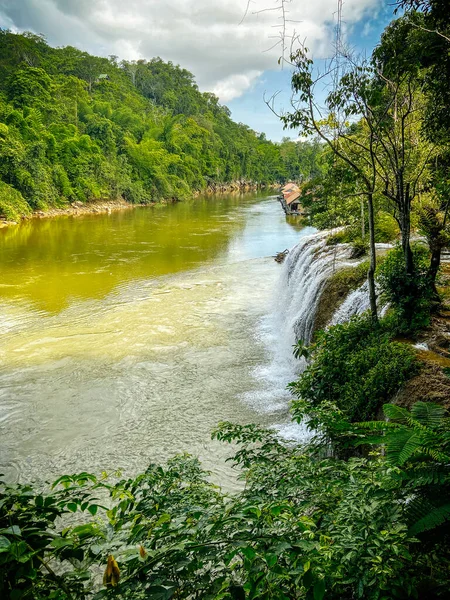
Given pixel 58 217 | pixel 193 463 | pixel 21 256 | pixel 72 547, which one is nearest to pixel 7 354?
pixel 193 463

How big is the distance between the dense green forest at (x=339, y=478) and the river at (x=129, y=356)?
0.85 meters

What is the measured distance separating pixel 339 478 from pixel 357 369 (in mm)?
3306

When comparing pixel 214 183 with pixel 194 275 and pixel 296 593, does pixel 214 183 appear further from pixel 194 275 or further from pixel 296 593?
pixel 296 593

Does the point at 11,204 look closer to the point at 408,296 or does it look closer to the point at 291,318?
the point at 291,318

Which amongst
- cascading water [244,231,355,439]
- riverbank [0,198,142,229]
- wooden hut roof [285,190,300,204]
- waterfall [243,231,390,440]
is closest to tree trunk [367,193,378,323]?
waterfall [243,231,390,440]

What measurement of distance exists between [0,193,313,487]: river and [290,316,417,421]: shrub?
165 cm

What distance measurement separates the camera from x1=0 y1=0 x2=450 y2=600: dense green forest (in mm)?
1859

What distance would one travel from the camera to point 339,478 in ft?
9.89

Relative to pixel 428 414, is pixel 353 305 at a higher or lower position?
lower

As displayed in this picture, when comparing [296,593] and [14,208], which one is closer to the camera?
[296,593]

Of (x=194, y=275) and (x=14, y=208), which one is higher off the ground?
Result: (x=14, y=208)

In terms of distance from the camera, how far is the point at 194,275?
1908cm

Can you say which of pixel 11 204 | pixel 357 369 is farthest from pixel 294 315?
pixel 11 204

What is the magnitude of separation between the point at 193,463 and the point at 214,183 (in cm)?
8470
